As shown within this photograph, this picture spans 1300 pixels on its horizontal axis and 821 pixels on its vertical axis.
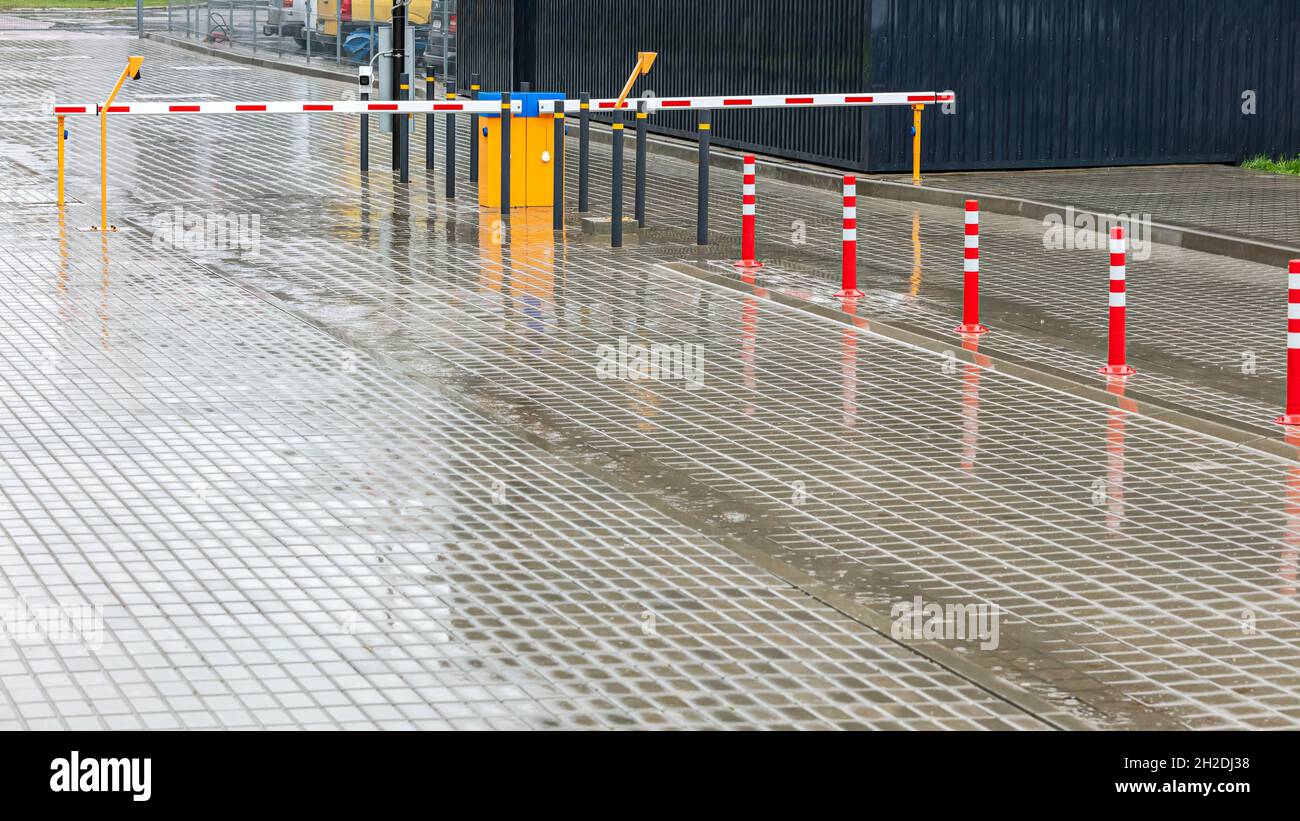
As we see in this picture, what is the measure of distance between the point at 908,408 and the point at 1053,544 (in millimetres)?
2841

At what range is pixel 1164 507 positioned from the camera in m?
9.78

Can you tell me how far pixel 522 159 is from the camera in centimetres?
1980

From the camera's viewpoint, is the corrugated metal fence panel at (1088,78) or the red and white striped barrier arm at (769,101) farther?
the corrugated metal fence panel at (1088,78)

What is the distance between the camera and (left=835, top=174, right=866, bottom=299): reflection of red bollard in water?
49.5ft

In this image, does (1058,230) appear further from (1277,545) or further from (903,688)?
(903,688)

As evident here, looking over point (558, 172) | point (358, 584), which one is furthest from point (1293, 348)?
point (558, 172)

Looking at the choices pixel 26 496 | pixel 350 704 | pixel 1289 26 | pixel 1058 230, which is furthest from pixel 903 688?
pixel 1289 26

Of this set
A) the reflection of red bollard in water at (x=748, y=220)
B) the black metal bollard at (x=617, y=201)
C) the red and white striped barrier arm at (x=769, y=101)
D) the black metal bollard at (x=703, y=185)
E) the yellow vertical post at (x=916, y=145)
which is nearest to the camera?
the reflection of red bollard in water at (x=748, y=220)

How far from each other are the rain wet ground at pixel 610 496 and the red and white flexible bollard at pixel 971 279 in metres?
0.34

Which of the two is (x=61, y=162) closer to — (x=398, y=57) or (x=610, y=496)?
(x=398, y=57)

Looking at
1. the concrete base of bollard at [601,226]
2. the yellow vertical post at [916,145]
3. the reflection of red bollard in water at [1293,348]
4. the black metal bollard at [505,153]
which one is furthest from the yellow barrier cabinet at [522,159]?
the reflection of red bollard in water at [1293,348]

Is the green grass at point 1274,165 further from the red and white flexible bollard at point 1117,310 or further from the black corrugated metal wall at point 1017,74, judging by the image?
the red and white flexible bollard at point 1117,310

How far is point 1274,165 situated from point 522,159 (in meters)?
9.64

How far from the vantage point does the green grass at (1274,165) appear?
2431cm
